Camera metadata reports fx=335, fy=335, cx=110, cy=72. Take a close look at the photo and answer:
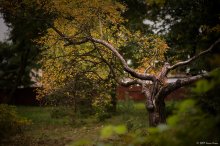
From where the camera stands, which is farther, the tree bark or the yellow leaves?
the yellow leaves

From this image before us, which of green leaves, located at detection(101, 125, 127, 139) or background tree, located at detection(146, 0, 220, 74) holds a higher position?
background tree, located at detection(146, 0, 220, 74)

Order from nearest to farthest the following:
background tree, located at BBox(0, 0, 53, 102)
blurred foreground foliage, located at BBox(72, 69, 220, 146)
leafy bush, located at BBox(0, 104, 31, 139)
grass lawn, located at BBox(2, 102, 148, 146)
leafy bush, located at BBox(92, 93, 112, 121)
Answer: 1. blurred foreground foliage, located at BBox(72, 69, 220, 146)
2. leafy bush, located at BBox(0, 104, 31, 139)
3. grass lawn, located at BBox(2, 102, 148, 146)
4. background tree, located at BBox(0, 0, 53, 102)
5. leafy bush, located at BBox(92, 93, 112, 121)

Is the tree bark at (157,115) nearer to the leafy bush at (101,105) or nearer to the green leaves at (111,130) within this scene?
the leafy bush at (101,105)

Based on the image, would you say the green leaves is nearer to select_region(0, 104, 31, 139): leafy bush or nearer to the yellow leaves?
select_region(0, 104, 31, 139): leafy bush

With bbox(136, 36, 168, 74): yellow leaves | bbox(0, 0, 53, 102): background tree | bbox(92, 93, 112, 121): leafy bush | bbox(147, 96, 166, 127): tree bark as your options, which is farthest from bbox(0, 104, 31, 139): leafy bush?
bbox(136, 36, 168, 74): yellow leaves

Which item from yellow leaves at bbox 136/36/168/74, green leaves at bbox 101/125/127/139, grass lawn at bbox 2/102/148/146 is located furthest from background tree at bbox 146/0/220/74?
green leaves at bbox 101/125/127/139

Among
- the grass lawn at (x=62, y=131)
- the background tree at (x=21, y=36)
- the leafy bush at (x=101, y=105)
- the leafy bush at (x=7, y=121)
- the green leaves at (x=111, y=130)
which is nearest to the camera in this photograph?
the green leaves at (x=111, y=130)

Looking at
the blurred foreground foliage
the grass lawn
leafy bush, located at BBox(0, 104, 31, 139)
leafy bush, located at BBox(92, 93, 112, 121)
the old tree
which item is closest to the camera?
the blurred foreground foliage

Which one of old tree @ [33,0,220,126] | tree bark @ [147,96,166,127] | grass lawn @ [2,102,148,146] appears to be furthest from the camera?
old tree @ [33,0,220,126]

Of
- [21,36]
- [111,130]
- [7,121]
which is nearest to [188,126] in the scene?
[111,130]

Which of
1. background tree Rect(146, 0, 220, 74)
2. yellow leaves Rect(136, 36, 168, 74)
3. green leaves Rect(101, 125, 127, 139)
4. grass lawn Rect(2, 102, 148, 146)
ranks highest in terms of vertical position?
background tree Rect(146, 0, 220, 74)

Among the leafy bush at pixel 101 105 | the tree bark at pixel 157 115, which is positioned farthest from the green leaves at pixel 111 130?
the leafy bush at pixel 101 105

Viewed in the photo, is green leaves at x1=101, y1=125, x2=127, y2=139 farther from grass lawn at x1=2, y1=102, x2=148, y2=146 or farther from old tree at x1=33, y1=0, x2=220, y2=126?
old tree at x1=33, y1=0, x2=220, y2=126

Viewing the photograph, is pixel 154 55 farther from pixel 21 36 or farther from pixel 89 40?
pixel 21 36
